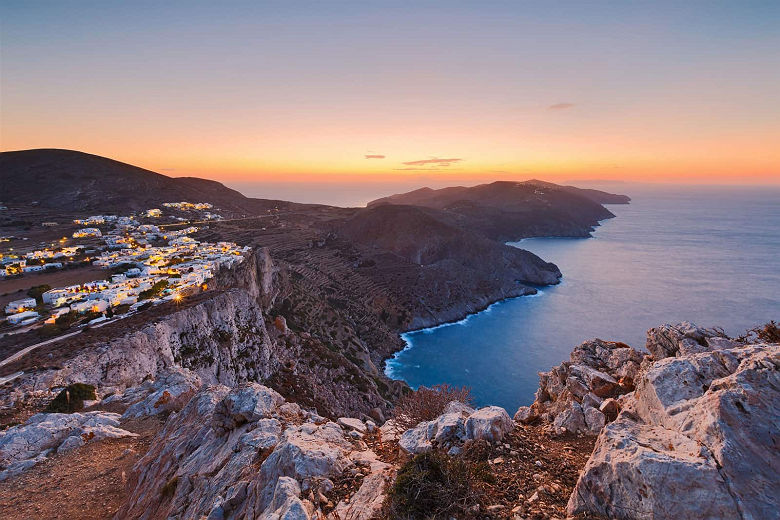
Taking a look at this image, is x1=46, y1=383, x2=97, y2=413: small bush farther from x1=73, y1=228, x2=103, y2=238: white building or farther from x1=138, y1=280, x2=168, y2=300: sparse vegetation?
x1=73, y1=228, x2=103, y2=238: white building

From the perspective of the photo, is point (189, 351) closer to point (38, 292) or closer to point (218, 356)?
point (218, 356)

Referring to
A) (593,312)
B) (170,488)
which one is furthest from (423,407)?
(593,312)

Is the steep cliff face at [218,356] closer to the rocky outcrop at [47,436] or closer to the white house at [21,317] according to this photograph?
the rocky outcrop at [47,436]

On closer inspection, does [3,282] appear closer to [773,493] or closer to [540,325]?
[773,493]

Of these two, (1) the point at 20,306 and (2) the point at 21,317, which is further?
(1) the point at 20,306

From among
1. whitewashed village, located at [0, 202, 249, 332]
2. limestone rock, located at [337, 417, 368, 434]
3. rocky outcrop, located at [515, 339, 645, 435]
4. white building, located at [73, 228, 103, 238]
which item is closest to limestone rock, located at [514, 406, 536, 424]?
rocky outcrop, located at [515, 339, 645, 435]

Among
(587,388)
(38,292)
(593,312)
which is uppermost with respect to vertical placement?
(587,388)

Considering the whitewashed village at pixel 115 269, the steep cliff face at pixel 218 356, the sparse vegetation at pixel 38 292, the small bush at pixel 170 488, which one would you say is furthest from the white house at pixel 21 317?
the small bush at pixel 170 488
